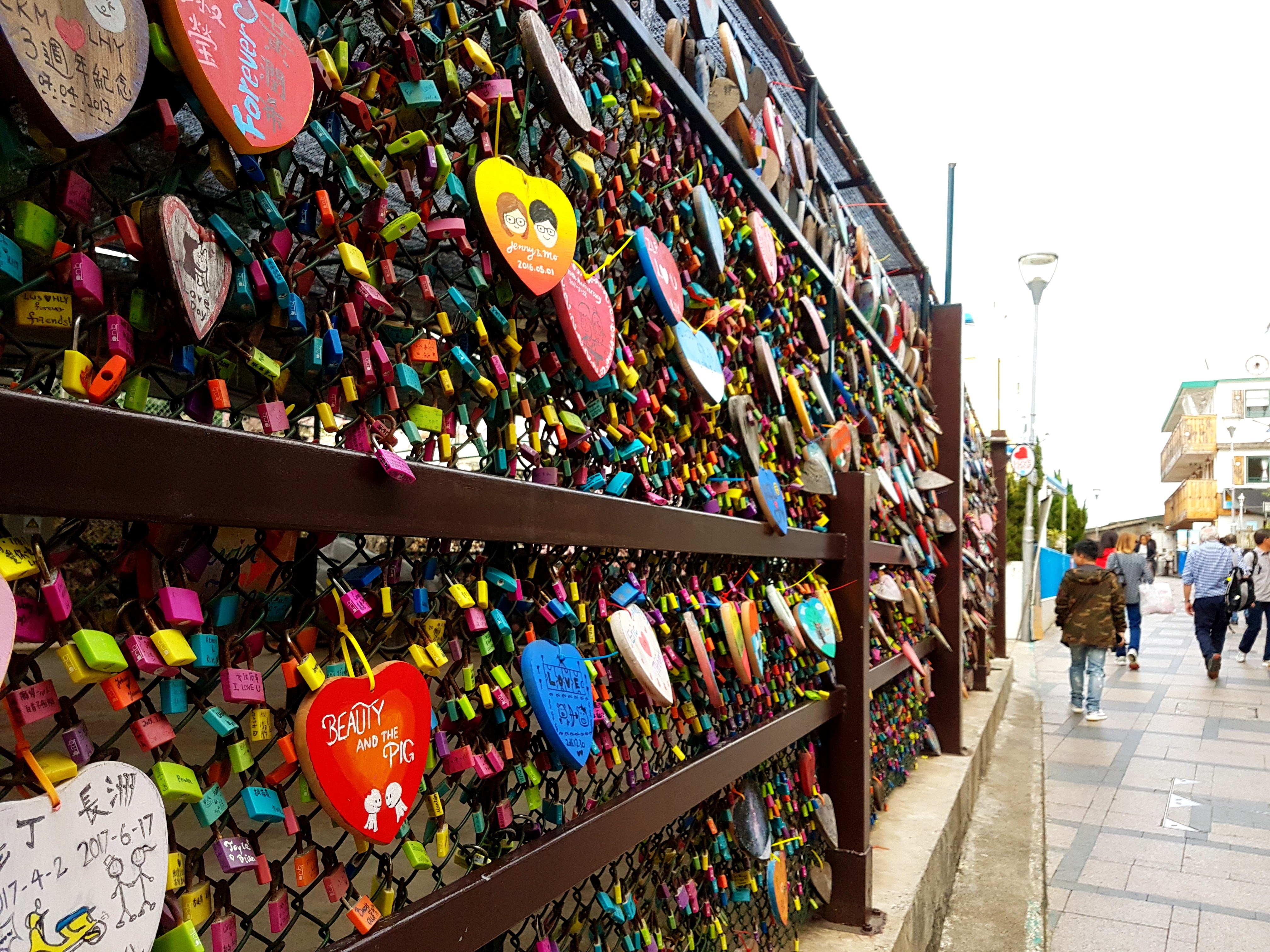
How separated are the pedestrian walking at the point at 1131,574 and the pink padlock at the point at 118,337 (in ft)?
33.6

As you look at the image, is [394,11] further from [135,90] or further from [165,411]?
[165,411]

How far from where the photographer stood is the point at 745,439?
6.98 feet

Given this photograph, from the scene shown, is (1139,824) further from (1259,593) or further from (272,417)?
(1259,593)

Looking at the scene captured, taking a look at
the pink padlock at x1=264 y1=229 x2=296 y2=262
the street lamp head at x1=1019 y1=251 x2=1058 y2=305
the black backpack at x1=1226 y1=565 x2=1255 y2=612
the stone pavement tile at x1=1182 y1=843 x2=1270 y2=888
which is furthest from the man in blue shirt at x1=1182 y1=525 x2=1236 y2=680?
the pink padlock at x1=264 y1=229 x2=296 y2=262

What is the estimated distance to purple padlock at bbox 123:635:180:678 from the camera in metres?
0.74

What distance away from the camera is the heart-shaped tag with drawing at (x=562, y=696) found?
4.06 feet

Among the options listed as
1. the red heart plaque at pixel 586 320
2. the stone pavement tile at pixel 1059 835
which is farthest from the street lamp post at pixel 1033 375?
the red heart plaque at pixel 586 320

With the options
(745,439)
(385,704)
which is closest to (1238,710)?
(745,439)

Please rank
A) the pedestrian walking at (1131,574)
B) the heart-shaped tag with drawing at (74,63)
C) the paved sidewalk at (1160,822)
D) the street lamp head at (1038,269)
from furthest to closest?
the street lamp head at (1038,269) < the pedestrian walking at (1131,574) < the paved sidewalk at (1160,822) < the heart-shaped tag with drawing at (74,63)

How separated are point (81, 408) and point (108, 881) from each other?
0.38 metres

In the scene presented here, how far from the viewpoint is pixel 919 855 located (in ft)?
10.8

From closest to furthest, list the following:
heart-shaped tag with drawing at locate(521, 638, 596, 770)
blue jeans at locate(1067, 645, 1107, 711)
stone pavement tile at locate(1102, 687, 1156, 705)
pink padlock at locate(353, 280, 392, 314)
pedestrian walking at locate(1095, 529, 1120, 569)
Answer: pink padlock at locate(353, 280, 392, 314) < heart-shaped tag with drawing at locate(521, 638, 596, 770) < blue jeans at locate(1067, 645, 1107, 711) < stone pavement tile at locate(1102, 687, 1156, 705) < pedestrian walking at locate(1095, 529, 1120, 569)

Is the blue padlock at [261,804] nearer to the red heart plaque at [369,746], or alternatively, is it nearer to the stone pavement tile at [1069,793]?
the red heart plaque at [369,746]

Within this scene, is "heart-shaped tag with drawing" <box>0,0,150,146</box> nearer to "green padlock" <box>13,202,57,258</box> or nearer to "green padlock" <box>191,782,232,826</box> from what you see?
"green padlock" <box>13,202,57,258</box>
